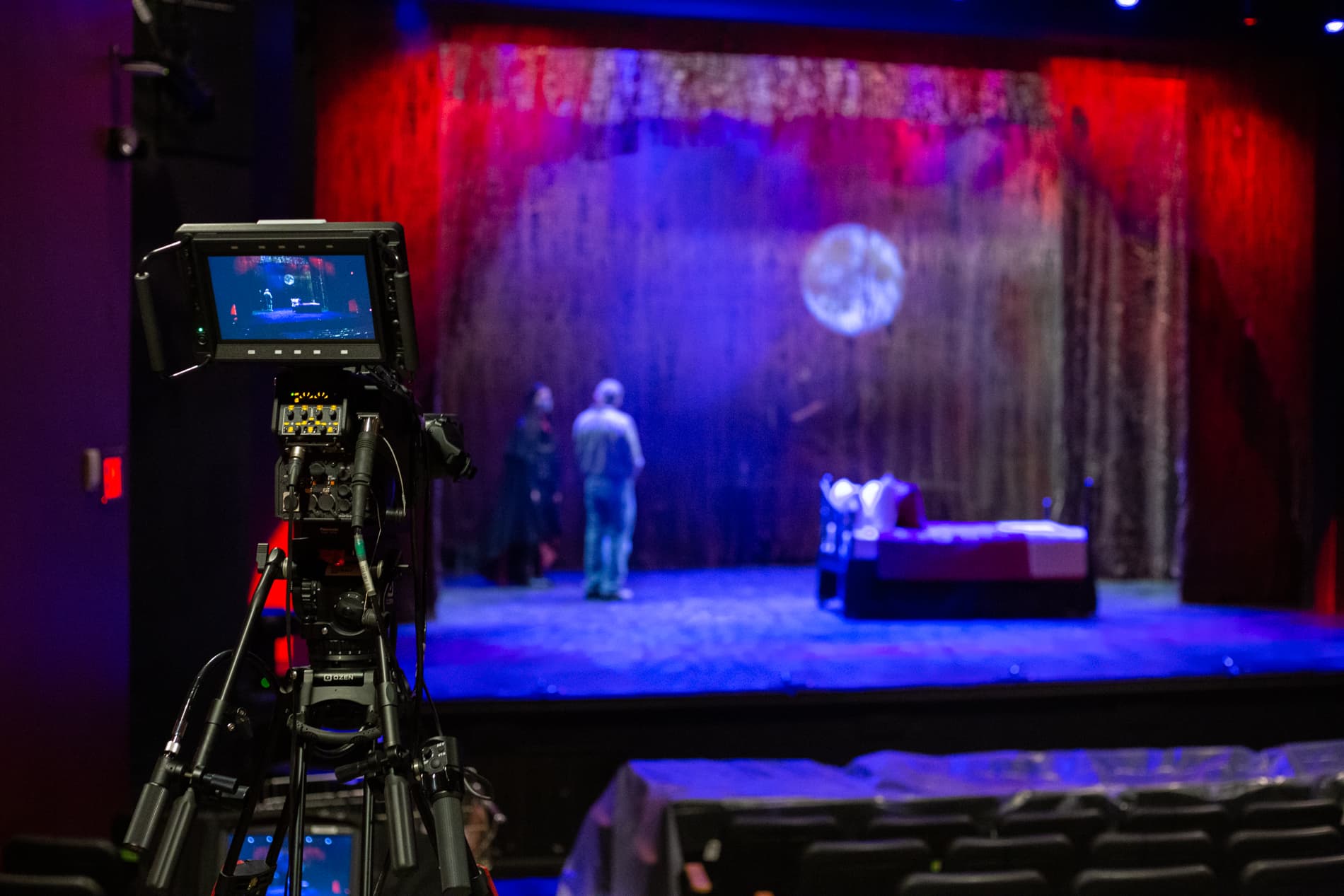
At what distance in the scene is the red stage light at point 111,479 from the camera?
3.94 m

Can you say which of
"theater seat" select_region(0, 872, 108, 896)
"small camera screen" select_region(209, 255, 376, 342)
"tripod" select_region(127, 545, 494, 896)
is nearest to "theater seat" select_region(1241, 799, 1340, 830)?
"tripod" select_region(127, 545, 494, 896)

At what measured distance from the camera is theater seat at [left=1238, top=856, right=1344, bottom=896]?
2695 millimetres

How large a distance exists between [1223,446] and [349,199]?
5821 mm

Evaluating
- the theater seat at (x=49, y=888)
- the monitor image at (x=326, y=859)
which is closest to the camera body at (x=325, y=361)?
the theater seat at (x=49, y=888)

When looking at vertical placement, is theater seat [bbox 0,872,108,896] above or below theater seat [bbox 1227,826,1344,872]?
above

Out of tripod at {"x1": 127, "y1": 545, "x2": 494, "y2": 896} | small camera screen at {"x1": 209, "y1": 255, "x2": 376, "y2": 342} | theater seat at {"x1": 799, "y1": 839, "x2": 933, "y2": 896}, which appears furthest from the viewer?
theater seat at {"x1": 799, "y1": 839, "x2": 933, "y2": 896}

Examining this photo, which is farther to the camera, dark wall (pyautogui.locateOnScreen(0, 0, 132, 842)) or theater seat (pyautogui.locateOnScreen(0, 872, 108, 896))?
dark wall (pyautogui.locateOnScreen(0, 0, 132, 842))

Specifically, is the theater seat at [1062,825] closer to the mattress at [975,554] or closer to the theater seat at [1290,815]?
the theater seat at [1290,815]

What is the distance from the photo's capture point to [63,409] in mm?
3611

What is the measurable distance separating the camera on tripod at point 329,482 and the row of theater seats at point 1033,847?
124cm

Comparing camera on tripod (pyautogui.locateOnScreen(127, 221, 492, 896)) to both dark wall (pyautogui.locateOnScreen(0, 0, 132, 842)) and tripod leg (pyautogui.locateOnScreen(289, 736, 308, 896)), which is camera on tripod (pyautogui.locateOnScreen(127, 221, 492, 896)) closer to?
tripod leg (pyautogui.locateOnScreen(289, 736, 308, 896))

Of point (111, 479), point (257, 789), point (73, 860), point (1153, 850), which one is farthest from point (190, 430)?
point (1153, 850)

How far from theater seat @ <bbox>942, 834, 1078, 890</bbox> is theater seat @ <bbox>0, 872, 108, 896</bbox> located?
1961 millimetres

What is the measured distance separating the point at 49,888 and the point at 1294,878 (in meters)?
2.80
